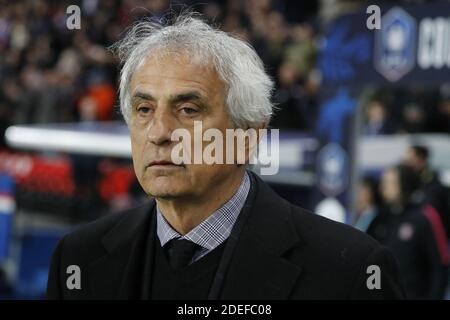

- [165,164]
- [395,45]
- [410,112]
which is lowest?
[165,164]

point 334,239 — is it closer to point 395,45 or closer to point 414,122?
point 395,45

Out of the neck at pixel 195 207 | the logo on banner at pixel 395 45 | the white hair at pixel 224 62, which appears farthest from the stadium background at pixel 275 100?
the neck at pixel 195 207

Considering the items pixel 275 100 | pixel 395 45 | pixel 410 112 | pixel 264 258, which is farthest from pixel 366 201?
pixel 264 258

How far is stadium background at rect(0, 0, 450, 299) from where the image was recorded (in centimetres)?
684

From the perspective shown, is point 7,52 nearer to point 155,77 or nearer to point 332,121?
point 332,121

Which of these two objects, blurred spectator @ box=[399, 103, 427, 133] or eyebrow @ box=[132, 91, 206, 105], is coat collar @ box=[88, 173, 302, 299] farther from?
blurred spectator @ box=[399, 103, 427, 133]

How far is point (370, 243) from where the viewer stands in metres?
2.68

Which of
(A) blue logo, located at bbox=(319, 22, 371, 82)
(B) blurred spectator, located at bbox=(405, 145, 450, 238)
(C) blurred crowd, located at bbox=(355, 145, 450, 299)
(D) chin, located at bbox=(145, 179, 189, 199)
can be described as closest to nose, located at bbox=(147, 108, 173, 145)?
(D) chin, located at bbox=(145, 179, 189, 199)

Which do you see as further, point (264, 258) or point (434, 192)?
point (434, 192)

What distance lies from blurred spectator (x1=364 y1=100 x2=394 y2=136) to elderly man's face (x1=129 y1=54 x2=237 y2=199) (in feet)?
27.3

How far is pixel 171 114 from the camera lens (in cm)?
271

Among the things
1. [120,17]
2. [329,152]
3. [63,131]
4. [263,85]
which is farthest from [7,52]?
[263,85]

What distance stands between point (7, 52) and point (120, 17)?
125 inches

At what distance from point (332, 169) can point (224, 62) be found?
5084 millimetres
